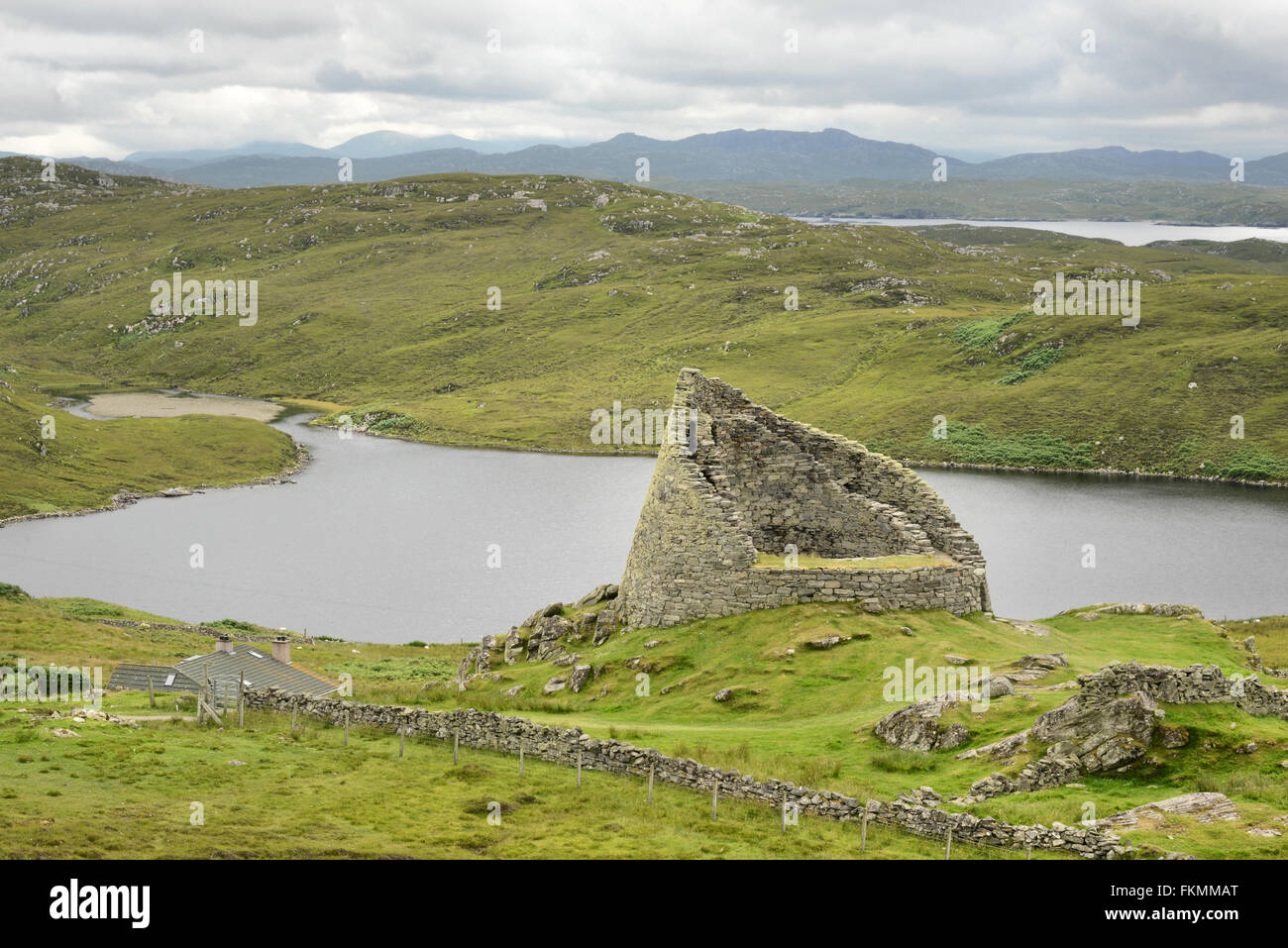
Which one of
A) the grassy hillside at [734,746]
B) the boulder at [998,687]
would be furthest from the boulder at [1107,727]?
the boulder at [998,687]

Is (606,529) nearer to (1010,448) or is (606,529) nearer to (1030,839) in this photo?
(1010,448)

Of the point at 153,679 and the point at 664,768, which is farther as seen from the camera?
the point at 153,679

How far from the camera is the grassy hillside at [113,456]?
123 m

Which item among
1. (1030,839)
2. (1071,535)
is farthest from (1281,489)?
(1030,839)

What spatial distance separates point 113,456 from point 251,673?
11980 centimetres

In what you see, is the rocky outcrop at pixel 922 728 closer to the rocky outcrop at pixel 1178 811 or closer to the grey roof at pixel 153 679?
the rocky outcrop at pixel 1178 811

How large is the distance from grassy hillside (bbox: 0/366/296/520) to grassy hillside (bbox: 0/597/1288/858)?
101742 millimetres

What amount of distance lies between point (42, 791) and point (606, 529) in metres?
83.6

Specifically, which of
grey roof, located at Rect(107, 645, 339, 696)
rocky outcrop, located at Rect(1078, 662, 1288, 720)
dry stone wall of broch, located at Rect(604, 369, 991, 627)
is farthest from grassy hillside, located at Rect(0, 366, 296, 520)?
rocky outcrop, located at Rect(1078, 662, 1288, 720)

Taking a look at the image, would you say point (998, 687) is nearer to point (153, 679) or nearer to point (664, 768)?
point (664, 768)

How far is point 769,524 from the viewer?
127ft

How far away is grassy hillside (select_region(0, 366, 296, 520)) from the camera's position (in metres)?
123

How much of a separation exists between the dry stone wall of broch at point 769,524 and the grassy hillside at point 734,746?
0.87 m

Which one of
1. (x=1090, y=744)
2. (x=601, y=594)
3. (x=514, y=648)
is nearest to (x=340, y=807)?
(x=1090, y=744)
